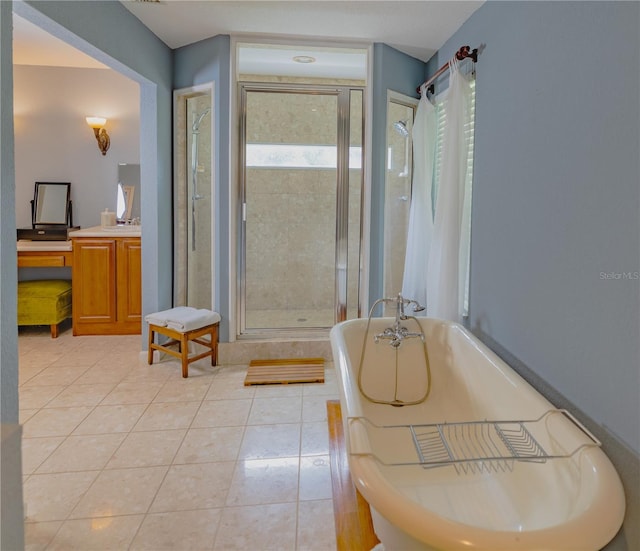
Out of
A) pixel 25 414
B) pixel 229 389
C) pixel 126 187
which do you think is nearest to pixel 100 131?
pixel 126 187

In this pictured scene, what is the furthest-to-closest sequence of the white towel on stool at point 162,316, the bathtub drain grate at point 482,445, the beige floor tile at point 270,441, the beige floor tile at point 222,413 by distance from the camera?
the white towel on stool at point 162,316 < the beige floor tile at point 222,413 < the beige floor tile at point 270,441 < the bathtub drain grate at point 482,445

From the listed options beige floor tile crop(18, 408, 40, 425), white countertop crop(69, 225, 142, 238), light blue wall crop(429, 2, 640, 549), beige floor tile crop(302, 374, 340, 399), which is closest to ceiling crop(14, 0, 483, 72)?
light blue wall crop(429, 2, 640, 549)

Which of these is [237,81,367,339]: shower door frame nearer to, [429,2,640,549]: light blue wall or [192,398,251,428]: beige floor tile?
[192,398,251,428]: beige floor tile

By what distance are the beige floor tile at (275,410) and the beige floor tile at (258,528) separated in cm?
82

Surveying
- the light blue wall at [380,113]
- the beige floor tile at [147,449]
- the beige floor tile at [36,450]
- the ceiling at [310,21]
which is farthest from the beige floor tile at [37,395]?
the ceiling at [310,21]

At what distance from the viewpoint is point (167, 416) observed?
2881 mm

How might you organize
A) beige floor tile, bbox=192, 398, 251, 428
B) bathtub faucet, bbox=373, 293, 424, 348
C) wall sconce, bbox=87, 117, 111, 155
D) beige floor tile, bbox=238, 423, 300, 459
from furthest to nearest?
wall sconce, bbox=87, 117, 111, 155 < beige floor tile, bbox=192, 398, 251, 428 < bathtub faucet, bbox=373, 293, 424, 348 < beige floor tile, bbox=238, 423, 300, 459

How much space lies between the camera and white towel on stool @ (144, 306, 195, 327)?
139 inches

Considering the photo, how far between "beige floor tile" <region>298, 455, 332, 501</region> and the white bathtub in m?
0.31

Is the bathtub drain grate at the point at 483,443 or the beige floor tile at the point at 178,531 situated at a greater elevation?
the bathtub drain grate at the point at 483,443

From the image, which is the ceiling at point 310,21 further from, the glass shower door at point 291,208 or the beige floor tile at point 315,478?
the beige floor tile at point 315,478

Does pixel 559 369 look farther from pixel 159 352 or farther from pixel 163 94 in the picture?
pixel 163 94

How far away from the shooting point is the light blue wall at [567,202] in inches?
57.5

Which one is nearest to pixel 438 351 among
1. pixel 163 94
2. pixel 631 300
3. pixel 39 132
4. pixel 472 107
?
pixel 631 300
